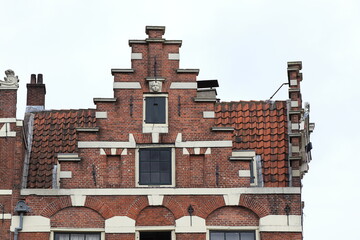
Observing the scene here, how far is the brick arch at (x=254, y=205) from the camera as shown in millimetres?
26125

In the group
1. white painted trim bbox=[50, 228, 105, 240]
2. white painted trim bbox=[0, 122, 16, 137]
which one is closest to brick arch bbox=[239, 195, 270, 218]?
white painted trim bbox=[50, 228, 105, 240]

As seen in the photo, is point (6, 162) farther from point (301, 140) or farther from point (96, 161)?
point (301, 140)

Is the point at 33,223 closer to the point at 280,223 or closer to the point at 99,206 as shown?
the point at 99,206

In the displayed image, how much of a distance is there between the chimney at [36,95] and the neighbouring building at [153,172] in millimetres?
3706

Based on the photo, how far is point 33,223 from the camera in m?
26.1

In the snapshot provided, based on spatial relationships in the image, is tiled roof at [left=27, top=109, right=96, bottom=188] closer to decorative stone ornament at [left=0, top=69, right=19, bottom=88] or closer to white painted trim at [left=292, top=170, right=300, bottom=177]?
decorative stone ornament at [left=0, top=69, right=19, bottom=88]

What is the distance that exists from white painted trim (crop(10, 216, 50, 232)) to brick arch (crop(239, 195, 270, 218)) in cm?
508

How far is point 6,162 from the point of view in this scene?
2664 cm

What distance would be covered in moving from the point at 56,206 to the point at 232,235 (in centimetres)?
464

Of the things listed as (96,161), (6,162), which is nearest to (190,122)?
(96,161)

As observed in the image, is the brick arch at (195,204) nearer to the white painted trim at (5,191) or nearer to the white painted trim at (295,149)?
the white painted trim at (295,149)

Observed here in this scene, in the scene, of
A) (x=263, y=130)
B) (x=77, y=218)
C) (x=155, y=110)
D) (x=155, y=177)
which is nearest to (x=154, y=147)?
(x=155, y=177)

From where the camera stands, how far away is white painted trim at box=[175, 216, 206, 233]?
2597cm

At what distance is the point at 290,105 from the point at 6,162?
8.24 metres
